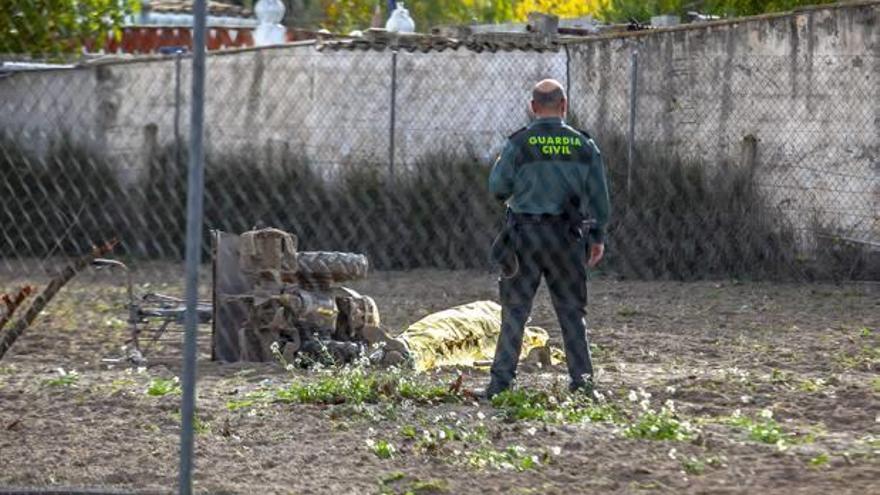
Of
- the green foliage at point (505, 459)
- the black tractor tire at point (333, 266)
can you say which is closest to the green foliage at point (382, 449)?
the green foliage at point (505, 459)

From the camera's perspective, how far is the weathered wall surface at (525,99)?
15188 millimetres

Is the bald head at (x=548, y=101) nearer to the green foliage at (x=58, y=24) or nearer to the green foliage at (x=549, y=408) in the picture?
the green foliage at (x=549, y=408)

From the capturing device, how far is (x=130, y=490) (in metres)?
Answer: 6.23

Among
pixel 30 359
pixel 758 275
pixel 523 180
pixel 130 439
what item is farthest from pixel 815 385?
pixel 758 275

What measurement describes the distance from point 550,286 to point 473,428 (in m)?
1.22

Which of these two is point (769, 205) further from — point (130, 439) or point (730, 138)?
point (130, 439)

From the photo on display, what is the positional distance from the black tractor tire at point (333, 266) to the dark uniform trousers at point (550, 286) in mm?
1477

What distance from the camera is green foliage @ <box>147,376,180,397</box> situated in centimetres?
855

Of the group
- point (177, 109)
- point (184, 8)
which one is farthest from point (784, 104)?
point (184, 8)

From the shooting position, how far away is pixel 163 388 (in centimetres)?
862

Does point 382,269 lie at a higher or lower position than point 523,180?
lower

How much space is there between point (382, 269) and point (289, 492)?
9033mm

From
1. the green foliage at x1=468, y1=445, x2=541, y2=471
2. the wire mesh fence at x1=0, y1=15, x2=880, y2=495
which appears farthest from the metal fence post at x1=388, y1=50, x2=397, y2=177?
the green foliage at x1=468, y1=445, x2=541, y2=471

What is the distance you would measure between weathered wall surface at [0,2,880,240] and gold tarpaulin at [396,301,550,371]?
4944 millimetres
